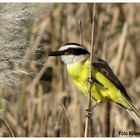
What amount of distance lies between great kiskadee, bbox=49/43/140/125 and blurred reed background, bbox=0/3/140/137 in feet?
0.43

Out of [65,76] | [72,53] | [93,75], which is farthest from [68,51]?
[65,76]

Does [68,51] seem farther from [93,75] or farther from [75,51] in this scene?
[93,75]

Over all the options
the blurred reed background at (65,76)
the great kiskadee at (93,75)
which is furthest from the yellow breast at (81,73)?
the blurred reed background at (65,76)

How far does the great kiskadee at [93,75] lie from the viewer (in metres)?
2.53

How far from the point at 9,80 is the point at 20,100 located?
717 mm

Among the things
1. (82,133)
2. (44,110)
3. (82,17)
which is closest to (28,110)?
(44,110)

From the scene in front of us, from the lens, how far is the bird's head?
2504mm

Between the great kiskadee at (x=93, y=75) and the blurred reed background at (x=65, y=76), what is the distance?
131 millimetres

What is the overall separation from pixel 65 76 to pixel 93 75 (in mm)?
551

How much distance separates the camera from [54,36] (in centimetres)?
326

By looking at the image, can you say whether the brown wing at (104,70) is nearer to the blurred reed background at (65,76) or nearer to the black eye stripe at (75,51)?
the black eye stripe at (75,51)

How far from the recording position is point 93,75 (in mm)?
2564

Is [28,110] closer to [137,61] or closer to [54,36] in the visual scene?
[54,36]

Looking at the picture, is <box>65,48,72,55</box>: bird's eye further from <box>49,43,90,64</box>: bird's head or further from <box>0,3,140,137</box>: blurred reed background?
<box>0,3,140,137</box>: blurred reed background
